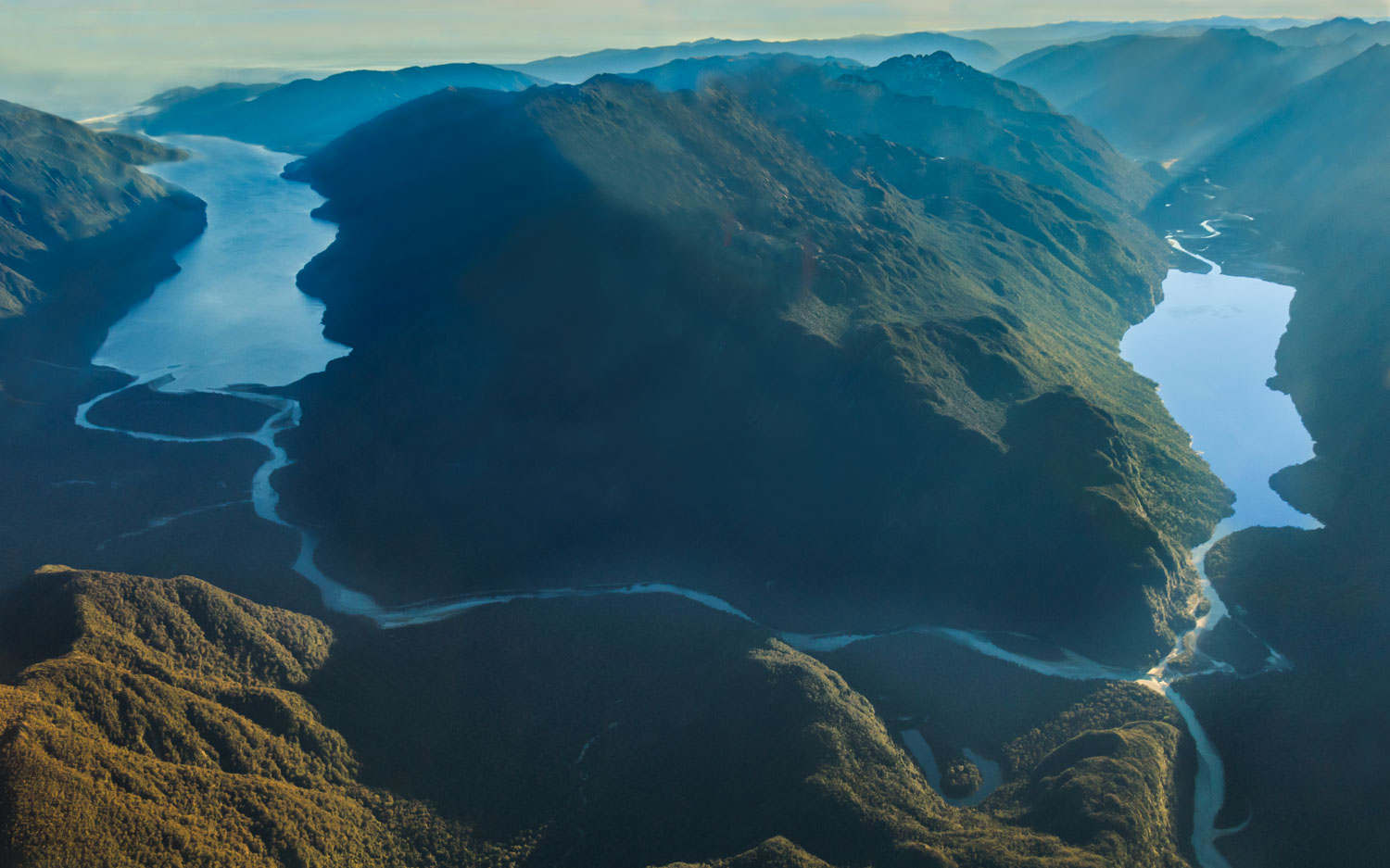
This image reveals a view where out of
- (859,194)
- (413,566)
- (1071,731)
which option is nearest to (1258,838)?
(1071,731)

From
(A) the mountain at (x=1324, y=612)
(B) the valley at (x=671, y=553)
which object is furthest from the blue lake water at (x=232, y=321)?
(A) the mountain at (x=1324, y=612)

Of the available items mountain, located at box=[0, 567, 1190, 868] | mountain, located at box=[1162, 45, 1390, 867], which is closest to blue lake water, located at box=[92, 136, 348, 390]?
mountain, located at box=[0, 567, 1190, 868]

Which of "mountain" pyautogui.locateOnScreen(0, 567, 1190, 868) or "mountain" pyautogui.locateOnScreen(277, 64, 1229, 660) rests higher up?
"mountain" pyautogui.locateOnScreen(277, 64, 1229, 660)

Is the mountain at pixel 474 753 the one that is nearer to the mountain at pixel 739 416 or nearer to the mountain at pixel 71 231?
the mountain at pixel 739 416

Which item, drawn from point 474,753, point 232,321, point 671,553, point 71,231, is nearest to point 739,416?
point 671,553

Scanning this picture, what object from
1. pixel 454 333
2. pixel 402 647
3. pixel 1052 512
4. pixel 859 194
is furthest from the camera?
pixel 859 194

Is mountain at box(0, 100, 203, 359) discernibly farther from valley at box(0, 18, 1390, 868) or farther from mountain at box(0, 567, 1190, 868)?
mountain at box(0, 567, 1190, 868)

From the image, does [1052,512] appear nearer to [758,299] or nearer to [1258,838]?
[1258,838]
